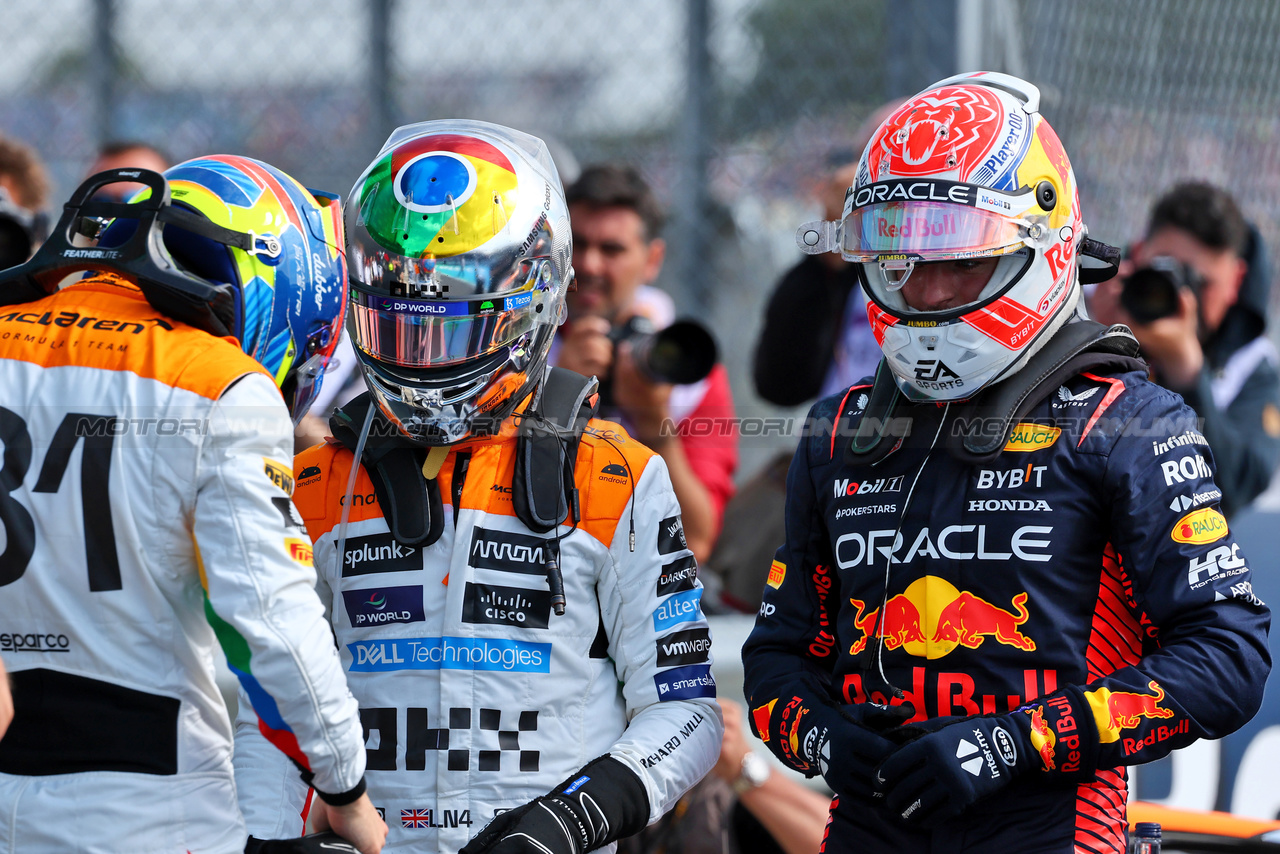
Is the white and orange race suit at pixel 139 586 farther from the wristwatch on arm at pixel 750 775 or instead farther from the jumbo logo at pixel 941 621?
the wristwatch on arm at pixel 750 775

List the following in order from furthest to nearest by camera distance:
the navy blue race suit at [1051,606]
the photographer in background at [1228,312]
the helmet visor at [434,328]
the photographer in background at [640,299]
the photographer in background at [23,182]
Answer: the photographer in background at [23,182], the photographer in background at [640,299], the photographer in background at [1228,312], the helmet visor at [434,328], the navy blue race suit at [1051,606]

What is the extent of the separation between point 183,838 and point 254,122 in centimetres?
443

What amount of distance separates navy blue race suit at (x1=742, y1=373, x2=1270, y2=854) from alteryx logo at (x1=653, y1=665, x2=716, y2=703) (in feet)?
0.33

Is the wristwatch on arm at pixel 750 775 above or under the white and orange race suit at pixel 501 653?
under

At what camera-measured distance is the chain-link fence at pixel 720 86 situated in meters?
4.83

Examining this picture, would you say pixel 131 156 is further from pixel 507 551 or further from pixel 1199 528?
pixel 1199 528

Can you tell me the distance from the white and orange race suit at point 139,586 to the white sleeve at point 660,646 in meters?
0.49

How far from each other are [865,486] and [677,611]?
371 millimetres

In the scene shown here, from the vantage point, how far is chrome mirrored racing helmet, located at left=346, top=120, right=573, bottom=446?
224 centimetres

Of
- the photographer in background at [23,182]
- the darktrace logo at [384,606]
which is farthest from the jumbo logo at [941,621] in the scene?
the photographer in background at [23,182]

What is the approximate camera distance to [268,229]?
2.15m

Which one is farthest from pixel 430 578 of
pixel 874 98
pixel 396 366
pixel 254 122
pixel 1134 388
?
pixel 254 122

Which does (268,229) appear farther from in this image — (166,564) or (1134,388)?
(1134,388)

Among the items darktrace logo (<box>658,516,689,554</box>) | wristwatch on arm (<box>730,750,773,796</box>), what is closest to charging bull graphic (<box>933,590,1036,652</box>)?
darktrace logo (<box>658,516,689,554</box>)
